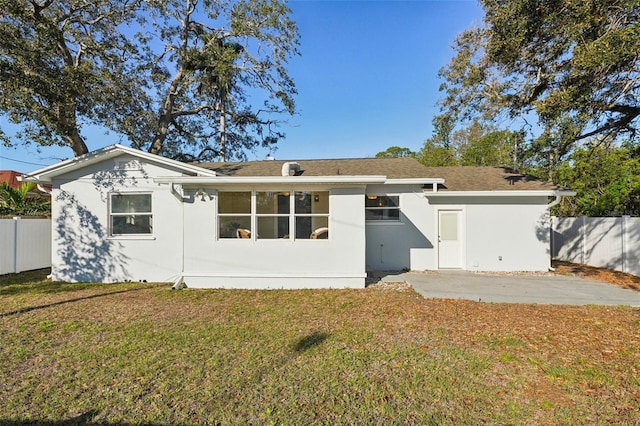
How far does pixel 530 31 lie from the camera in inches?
310

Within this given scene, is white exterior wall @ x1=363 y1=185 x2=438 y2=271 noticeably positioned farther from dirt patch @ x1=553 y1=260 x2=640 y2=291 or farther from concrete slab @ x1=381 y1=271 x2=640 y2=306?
dirt patch @ x1=553 y1=260 x2=640 y2=291

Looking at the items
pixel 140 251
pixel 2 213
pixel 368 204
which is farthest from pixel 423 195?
pixel 2 213

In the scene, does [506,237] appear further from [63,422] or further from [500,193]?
[63,422]

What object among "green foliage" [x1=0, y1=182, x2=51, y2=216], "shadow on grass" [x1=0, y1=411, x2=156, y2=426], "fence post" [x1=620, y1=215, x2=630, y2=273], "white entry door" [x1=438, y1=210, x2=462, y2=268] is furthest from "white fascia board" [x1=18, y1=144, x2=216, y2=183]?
"fence post" [x1=620, y1=215, x2=630, y2=273]

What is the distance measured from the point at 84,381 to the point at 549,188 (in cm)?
1198

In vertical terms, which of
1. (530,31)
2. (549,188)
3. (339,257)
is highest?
(530,31)

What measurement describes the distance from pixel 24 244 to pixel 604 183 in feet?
86.3

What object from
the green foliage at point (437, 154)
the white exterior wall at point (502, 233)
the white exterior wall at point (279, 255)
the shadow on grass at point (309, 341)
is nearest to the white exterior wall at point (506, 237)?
the white exterior wall at point (502, 233)

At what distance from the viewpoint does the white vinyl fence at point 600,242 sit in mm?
9258

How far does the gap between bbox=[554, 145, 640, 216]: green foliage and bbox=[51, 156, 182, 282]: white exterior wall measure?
59.4 feet

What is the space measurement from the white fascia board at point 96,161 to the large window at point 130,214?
115 centimetres

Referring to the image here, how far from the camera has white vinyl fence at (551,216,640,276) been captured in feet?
30.4

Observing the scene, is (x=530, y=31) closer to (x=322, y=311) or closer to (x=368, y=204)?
(x=368, y=204)

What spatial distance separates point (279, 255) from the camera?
26.1 ft
